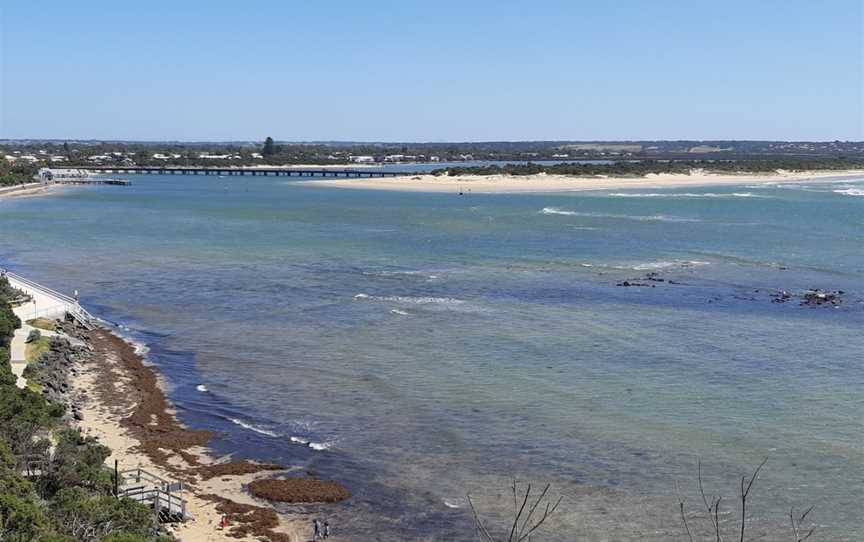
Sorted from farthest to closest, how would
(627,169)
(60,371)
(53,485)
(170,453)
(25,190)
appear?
(627,169) → (25,190) → (60,371) → (170,453) → (53,485)

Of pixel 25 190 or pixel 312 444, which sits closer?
pixel 312 444

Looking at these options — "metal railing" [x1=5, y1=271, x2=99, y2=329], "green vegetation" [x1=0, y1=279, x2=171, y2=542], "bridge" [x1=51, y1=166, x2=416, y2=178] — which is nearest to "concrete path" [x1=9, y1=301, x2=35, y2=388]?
"metal railing" [x1=5, y1=271, x2=99, y2=329]

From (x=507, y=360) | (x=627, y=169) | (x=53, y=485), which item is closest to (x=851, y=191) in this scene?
(x=627, y=169)

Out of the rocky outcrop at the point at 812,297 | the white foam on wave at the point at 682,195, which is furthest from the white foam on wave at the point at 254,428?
the white foam on wave at the point at 682,195

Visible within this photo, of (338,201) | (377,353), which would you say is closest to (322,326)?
(377,353)

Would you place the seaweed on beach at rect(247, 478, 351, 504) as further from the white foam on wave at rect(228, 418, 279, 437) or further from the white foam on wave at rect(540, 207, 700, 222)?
the white foam on wave at rect(540, 207, 700, 222)

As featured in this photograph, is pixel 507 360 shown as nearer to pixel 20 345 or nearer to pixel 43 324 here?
pixel 20 345
